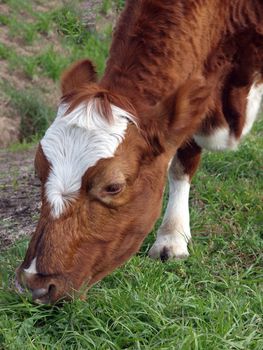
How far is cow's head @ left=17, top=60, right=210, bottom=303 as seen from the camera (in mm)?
3617

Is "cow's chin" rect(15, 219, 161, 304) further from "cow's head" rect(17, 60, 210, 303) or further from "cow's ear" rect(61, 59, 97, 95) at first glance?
"cow's ear" rect(61, 59, 97, 95)

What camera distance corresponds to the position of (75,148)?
3613mm

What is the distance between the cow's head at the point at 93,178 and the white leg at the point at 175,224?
95 cm

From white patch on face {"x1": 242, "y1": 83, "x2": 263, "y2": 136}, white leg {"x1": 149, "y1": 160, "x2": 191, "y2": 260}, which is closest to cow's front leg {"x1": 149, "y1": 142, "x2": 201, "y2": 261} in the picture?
white leg {"x1": 149, "y1": 160, "x2": 191, "y2": 260}

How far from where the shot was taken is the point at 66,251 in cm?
366

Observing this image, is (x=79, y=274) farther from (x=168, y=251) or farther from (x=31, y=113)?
(x=31, y=113)

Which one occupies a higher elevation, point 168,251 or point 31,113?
point 168,251

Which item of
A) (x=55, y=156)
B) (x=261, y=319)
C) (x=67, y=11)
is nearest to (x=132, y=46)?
(x=55, y=156)

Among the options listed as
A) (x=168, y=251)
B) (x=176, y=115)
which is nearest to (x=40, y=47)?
(x=168, y=251)

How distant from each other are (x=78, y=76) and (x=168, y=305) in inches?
51.4

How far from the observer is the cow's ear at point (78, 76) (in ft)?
13.5

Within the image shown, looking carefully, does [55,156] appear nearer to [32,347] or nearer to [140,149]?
[140,149]

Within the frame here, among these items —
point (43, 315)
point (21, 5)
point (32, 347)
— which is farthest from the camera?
point (21, 5)

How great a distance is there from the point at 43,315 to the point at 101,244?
0.45m
